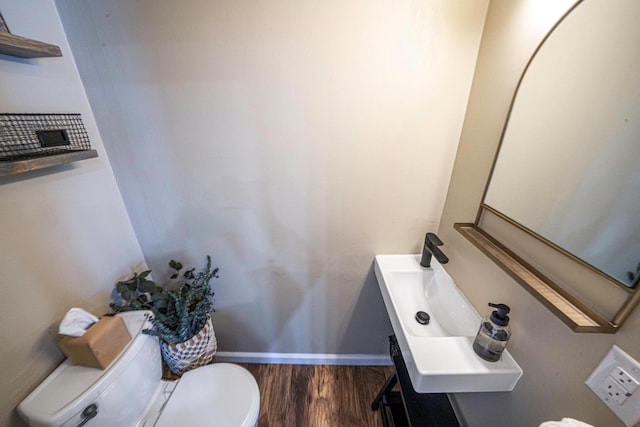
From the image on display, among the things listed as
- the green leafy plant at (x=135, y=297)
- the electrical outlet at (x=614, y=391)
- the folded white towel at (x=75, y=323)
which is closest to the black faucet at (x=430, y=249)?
the electrical outlet at (x=614, y=391)

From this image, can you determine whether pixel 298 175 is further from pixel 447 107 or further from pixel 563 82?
pixel 563 82

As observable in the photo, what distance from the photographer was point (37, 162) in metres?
0.76

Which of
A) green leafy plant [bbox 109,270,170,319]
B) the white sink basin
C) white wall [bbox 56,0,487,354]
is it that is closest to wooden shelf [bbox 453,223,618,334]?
the white sink basin

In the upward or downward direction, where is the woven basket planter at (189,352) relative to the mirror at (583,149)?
downward

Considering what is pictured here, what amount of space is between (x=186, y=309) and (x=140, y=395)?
364 millimetres

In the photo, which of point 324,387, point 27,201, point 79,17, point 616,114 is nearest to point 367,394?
point 324,387

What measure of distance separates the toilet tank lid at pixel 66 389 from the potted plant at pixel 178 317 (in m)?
0.18

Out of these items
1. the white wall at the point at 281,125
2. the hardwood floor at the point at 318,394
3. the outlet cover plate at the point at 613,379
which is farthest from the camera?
the hardwood floor at the point at 318,394

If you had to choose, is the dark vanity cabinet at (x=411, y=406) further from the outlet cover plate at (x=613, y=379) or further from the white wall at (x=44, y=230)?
the white wall at (x=44, y=230)

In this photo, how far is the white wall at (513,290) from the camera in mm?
559

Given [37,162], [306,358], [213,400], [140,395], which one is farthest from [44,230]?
[306,358]

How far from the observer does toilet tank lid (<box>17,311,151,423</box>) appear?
76cm

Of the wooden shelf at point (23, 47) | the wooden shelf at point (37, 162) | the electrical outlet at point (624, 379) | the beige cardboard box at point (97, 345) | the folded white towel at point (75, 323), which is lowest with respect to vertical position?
the beige cardboard box at point (97, 345)

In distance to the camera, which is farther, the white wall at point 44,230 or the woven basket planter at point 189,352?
the woven basket planter at point 189,352
